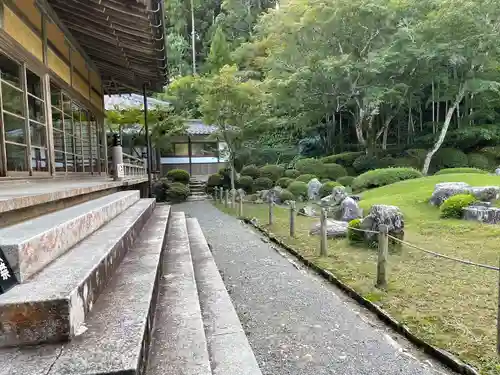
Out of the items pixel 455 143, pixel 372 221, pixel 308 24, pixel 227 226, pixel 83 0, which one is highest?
pixel 308 24

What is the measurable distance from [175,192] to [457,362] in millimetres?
15195

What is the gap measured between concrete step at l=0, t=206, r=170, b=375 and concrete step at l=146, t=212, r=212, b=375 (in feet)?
0.32

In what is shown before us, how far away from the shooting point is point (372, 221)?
6168mm

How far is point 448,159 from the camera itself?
16844 millimetres

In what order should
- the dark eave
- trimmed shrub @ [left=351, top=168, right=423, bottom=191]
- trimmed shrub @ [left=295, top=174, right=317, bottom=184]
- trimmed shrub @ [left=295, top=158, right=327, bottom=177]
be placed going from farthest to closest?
trimmed shrub @ [left=295, top=158, right=327, bottom=177], trimmed shrub @ [left=295, top=174, right=317, bottom=184], trimmed shrub @ [left=351, top=168, right=423, bottom=191], the dark eave

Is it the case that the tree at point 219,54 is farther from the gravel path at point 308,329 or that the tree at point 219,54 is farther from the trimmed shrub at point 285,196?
the gravel path at point 308,329

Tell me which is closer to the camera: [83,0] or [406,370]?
[406,370]

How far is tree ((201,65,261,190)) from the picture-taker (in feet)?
45.9

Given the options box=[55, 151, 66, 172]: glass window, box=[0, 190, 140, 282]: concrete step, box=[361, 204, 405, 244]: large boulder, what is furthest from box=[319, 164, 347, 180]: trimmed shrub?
box=[0, 190, 140, 282]: concrete step

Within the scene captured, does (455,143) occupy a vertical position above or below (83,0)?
below

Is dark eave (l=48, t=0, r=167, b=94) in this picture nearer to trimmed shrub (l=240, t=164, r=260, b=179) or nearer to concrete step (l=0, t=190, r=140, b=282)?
concrete step (l=0, t=190, r=140, b=282)

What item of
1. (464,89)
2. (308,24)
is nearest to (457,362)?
(308,24)

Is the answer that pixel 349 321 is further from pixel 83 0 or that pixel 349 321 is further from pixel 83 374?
pixel 83 0

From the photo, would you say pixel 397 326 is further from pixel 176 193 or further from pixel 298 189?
pixel 176 193
